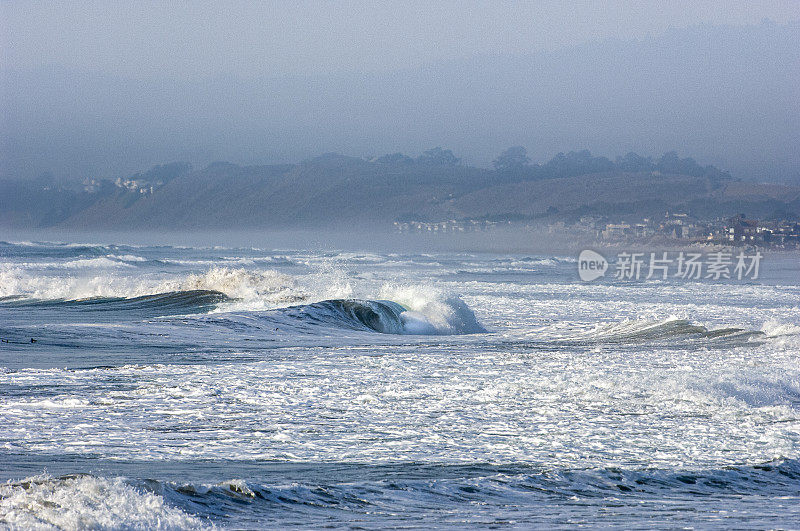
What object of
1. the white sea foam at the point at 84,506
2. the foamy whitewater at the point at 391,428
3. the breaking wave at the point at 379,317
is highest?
the white sea foam at the point at 84,506

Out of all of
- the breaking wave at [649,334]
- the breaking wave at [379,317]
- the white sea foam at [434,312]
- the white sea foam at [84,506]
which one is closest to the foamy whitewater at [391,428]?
the white sea foam at [84,506]

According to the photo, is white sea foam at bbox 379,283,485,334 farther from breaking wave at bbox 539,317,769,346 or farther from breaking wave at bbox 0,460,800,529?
breaking wave at bbox 0,460,800,529

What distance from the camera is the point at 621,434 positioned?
23.0 ft

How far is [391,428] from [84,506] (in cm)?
330

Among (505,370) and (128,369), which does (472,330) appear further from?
(128,369)

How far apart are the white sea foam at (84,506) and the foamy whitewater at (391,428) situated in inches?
0.5

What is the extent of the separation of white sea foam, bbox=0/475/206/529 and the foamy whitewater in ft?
0.04

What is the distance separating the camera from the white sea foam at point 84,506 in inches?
157

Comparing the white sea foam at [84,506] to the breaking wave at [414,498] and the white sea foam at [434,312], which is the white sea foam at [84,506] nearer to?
the breaking wave at [414,498]

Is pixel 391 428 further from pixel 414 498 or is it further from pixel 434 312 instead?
pixel 434 312

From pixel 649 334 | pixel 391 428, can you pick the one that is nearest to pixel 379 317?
pixel 649 334

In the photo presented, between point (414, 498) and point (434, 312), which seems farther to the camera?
point (434, 312)

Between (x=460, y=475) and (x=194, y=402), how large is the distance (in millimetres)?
3357

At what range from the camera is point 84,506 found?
4176 millimetres
